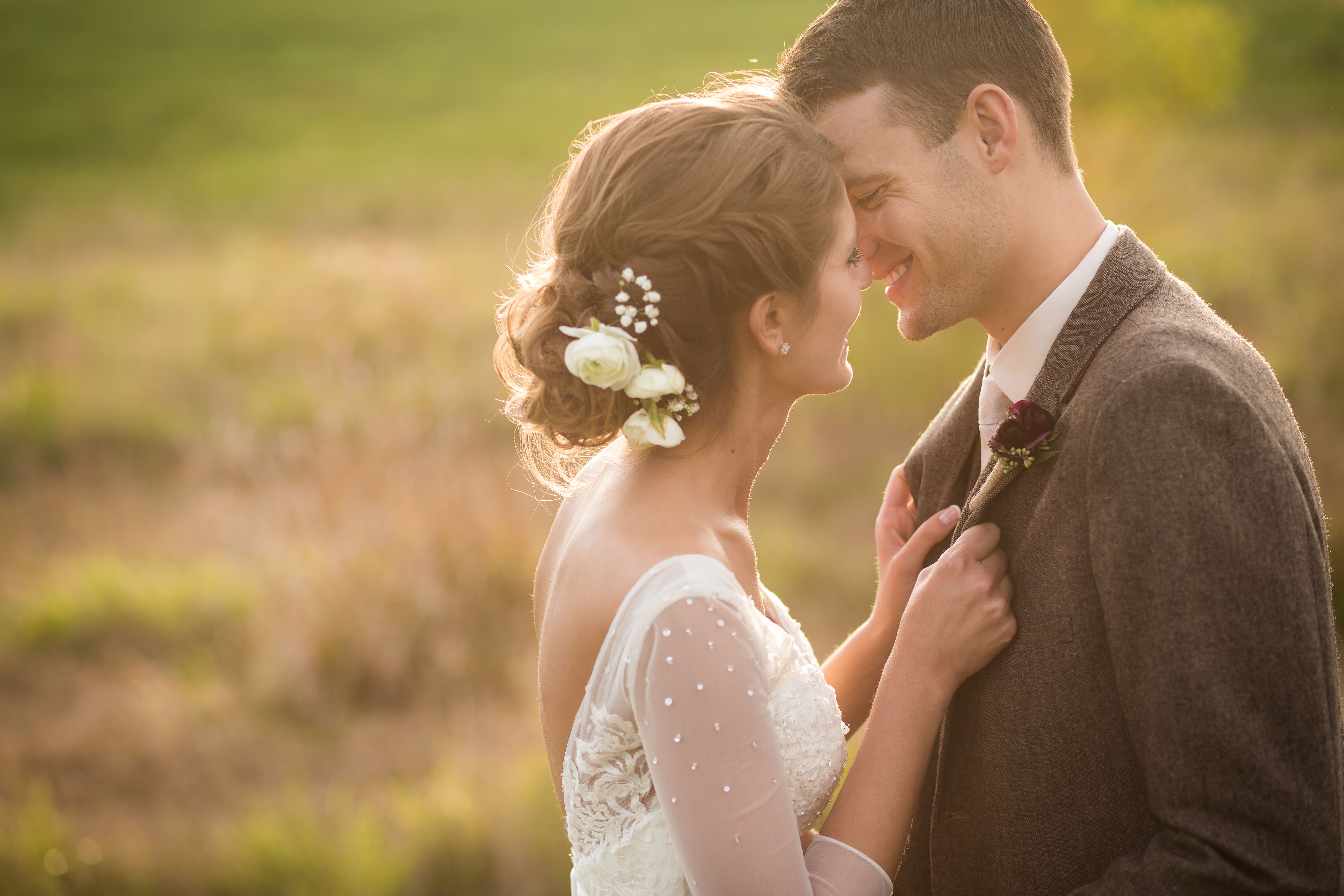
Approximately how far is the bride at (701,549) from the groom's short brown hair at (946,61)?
282 mm

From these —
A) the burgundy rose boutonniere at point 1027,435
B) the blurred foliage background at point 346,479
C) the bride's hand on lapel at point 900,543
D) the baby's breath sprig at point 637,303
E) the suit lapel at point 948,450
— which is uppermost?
the baby's breath sprig at point 637,303

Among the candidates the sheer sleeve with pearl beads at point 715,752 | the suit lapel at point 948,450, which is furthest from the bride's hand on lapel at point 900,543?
the sheer sleeve with pearl beads at point 715,752

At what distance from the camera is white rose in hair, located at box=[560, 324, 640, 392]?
208 centimetres

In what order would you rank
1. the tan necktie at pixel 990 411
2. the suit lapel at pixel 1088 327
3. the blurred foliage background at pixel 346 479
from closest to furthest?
the suit lapel at pixel 1088 327
the tan necktie at pixel 990 411
the blurred foliage background at pixel 346 479

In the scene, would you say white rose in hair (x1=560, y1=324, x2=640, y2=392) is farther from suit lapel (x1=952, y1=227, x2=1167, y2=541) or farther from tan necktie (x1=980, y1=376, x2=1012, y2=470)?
tan necktie (x1=980, y1=376, x2=1012, y2=470)

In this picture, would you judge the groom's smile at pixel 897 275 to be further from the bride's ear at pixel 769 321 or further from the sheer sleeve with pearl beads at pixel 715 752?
the sheer sleeve with pearl beads at pixel 715 752

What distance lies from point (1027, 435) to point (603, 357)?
935 millimetres

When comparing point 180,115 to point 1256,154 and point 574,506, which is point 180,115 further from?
point 574,506

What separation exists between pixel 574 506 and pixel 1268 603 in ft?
5.18

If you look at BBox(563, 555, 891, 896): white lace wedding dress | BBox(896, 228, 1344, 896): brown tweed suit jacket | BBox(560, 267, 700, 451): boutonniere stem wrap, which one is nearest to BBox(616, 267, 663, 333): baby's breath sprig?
BBox(560, 267, 700, 451): boutonniere stem wrap

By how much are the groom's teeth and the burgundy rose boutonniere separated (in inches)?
27.6

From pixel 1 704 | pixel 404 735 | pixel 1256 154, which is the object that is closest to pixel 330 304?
pixel 1 704

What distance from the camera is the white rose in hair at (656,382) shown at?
2.16 m

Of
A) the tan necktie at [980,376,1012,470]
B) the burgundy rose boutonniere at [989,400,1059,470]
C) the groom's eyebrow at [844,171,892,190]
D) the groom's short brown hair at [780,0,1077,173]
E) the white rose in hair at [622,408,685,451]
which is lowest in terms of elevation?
the tan necktie at [980,376,1012,470]
